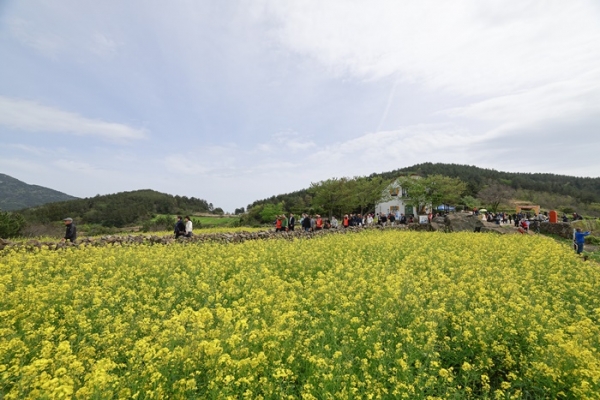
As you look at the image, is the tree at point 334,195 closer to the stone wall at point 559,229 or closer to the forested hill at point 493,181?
the forested hill at point 493,181

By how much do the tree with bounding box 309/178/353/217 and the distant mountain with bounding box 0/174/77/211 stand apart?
108529 mm

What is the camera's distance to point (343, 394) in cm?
332

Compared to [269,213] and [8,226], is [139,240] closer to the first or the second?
[8,226]

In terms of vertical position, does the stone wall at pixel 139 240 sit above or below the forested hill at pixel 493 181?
below

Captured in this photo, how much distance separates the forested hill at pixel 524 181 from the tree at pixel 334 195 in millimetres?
35155

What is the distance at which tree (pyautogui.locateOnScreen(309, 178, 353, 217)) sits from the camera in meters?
52.0

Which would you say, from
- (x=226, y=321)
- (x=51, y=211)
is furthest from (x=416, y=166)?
(x=226, y=321)

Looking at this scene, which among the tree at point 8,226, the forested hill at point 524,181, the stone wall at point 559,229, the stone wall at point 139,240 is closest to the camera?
the stone wall at point 139,240

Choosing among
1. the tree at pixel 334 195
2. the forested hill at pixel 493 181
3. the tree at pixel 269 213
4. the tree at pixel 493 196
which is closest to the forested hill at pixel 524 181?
the forested hill at pixel 493 181

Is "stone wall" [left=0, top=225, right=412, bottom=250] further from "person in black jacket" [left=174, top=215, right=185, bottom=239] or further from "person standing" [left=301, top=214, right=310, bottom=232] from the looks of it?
"person standing" [left=301, top=214, right=310, bottom=232]

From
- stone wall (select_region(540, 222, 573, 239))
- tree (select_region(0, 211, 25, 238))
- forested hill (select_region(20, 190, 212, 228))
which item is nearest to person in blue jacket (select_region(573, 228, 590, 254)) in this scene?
stone wall (select_region(540, 222, 573, 239))

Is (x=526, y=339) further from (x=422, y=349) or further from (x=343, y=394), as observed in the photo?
(x=343, y=394)

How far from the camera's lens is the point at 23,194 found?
12975 centimetres

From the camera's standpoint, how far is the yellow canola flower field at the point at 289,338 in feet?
11.5
